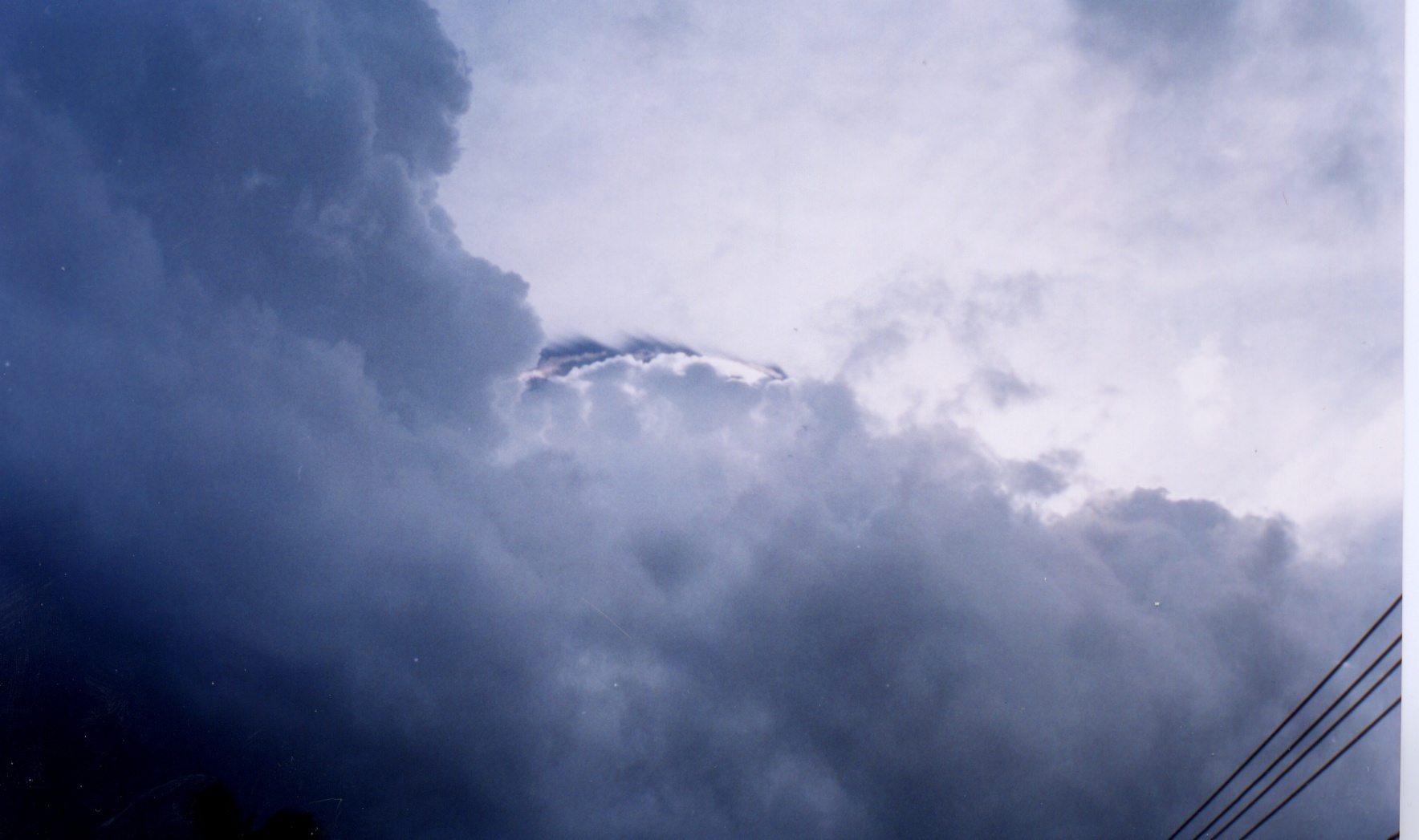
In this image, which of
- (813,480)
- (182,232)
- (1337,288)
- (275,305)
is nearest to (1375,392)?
(1337,288)

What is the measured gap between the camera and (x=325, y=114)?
3133 millimetres

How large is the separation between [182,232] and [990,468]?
15.5ft

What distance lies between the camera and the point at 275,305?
3186mm

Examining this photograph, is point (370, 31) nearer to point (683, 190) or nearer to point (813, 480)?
point (683, 190)

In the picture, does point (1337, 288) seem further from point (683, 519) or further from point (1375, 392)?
point (683, 519)

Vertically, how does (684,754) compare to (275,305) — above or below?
below

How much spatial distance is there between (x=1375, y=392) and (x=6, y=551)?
282 inches

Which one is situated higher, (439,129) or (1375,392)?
(439,129)

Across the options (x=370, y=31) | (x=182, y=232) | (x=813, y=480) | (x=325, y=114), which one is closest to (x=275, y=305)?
(x=182, y=232)

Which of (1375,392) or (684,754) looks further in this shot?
(684,754)

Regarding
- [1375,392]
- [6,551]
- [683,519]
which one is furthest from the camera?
[683,519]

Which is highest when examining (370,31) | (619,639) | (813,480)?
(370,31)

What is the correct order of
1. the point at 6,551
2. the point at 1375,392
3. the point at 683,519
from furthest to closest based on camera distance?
the point at 683,519, the point at 6,551, the point at 1375,392

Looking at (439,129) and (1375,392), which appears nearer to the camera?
(1375,392)
